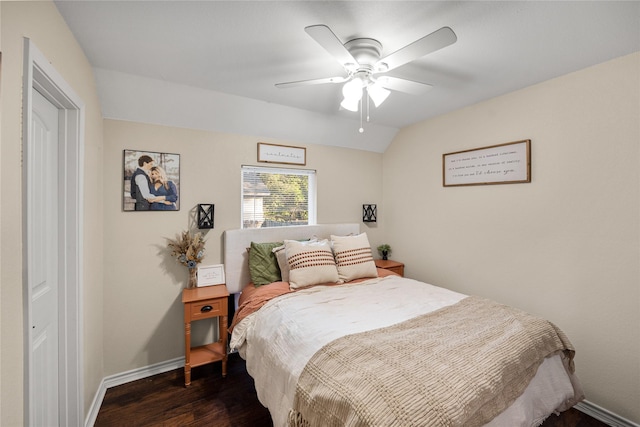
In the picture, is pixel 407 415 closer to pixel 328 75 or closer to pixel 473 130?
pixel 328 75

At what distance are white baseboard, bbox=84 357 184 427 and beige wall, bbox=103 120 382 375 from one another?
0.14ft

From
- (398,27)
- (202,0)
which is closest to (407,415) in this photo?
(398,27)

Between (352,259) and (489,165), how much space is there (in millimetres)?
1596

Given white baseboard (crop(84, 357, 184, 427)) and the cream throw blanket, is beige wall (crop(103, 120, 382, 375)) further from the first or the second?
the cream throw blanket

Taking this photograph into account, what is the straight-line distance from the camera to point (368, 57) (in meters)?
1.71

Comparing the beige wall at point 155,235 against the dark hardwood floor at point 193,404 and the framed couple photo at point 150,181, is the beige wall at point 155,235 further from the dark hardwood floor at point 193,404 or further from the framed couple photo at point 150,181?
the dark hardwood floor at point 193,404

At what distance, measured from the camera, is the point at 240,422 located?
6.16 ft

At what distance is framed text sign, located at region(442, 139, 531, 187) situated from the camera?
7.92 ft

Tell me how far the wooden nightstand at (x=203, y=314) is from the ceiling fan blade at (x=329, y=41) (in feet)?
6.56

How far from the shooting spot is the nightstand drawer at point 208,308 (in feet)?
7.49

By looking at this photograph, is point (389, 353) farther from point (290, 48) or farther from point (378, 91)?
point (290, 48)

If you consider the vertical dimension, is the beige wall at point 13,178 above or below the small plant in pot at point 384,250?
above

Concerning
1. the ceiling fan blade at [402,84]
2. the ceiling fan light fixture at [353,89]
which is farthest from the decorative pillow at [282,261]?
the ceiling fan blade at [402,84]

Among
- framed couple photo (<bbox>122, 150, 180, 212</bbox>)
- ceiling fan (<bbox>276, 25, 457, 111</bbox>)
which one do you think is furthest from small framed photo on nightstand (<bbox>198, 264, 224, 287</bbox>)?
ceiling fan (<bbox>276, 25, 457, 111</bbox>)
